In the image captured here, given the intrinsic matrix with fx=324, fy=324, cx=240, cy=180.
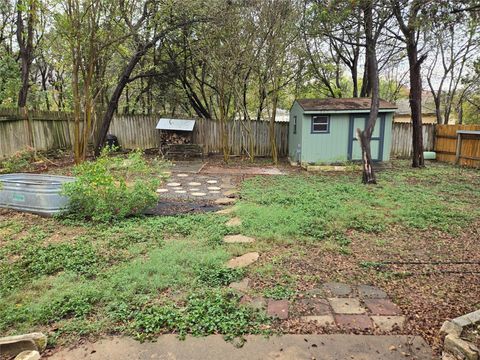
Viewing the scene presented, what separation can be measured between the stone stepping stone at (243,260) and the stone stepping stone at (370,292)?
1.03 m

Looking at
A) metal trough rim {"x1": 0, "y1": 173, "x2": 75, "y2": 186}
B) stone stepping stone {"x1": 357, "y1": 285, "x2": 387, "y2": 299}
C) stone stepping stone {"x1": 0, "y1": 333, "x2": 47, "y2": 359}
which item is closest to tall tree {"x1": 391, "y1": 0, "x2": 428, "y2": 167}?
stone stepping stone {"x1": 357, "y1": 285, "x2": 387, "y2": 299}

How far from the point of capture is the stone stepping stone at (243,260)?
10.4 feet

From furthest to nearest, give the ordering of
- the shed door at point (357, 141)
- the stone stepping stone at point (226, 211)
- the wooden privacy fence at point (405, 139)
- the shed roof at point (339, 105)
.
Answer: the wooden privacy fence at point (405, 139), the shed door at point (357, 141), the shed roof at point (339, 105), the stone stepping stone at point (226, 211)

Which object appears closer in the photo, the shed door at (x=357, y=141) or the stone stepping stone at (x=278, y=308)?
the stone stepping stone at (x=278, y=308)

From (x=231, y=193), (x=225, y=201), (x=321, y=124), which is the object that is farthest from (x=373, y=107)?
(x=225, y=201)

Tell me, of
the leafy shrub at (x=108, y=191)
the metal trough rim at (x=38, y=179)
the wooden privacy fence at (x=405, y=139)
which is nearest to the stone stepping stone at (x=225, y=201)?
the leafy shrub at (x=108, y=191)

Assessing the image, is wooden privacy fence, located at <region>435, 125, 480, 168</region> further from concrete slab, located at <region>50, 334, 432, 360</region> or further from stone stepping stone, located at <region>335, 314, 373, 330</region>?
concrete slab, located at <region>50, 334, 432, 360</region>

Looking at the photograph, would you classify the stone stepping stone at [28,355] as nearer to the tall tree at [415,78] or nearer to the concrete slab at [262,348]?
the concrete slab at [262,348]

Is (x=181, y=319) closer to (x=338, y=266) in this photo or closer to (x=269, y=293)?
(x=269, y=293)

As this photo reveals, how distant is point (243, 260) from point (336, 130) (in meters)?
7.97

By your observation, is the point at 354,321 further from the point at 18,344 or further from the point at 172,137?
the point at 172,137

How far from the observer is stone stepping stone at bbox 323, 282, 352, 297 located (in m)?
2.68

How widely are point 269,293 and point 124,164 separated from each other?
3201mm

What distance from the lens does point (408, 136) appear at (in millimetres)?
12914
